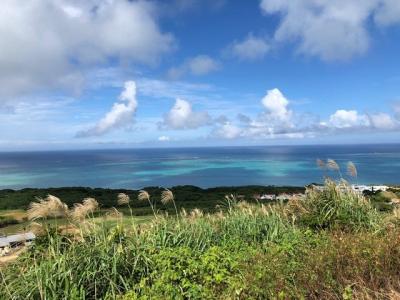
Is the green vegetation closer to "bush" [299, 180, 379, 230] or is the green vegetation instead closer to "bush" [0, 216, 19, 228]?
"bush" [0, 216, 19, 228]

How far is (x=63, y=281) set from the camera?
5.38 metres

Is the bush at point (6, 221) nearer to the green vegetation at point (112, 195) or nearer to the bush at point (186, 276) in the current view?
the green vegetation at point (112, 195)

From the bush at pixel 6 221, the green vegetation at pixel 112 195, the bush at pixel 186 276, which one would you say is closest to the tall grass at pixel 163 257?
the bush at pixel 186 276

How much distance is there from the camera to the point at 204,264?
5.48 metres

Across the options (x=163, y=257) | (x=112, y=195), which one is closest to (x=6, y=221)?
(x=112, y=195)

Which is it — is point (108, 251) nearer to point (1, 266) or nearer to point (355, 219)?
point (1, 266)

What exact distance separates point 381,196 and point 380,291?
1866 cm

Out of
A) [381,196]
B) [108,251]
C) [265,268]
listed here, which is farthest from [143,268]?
[381,196]

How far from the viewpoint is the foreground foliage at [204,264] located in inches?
180

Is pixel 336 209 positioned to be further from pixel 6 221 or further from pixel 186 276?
pixel 6 221

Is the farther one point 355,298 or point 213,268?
point 213,268

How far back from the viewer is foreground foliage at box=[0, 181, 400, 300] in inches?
180

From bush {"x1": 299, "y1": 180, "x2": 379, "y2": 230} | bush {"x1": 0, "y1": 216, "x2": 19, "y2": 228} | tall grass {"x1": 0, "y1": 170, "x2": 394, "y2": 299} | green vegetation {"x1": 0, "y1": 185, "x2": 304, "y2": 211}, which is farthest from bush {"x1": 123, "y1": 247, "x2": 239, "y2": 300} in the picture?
green vegetation {"x1": 0, "y1": 185, "x2": 304, "y2": 211}

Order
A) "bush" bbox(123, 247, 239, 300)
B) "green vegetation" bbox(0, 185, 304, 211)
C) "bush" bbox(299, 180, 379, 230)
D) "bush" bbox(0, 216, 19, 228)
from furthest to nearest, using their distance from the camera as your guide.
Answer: "green vegetation" bbox(0, 185, 304, 211) → "bush" bbox(0, 216, 19, 228) → "bush" bbox(299, 180, 379, 230) → "bush" bbox(123, 247, 239, 300)
